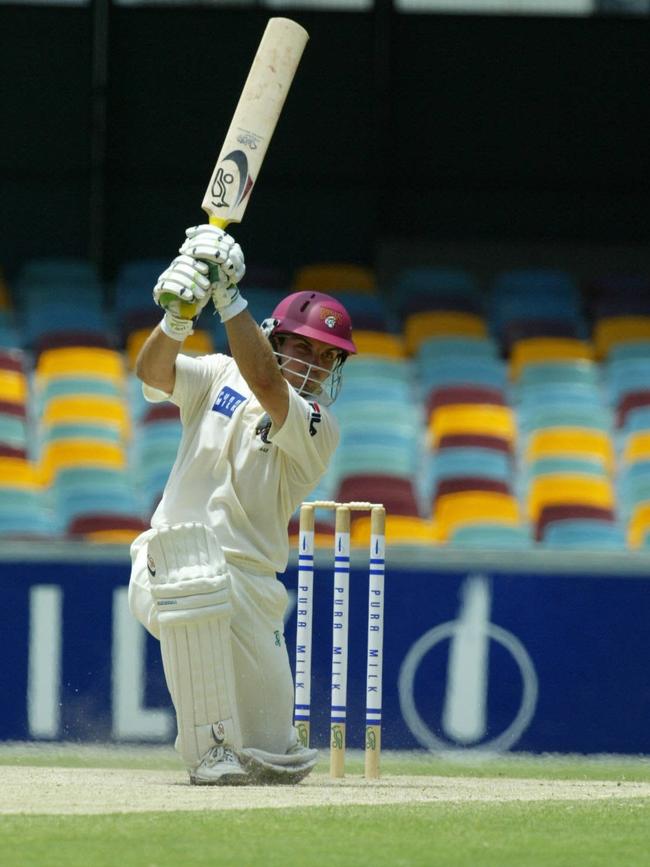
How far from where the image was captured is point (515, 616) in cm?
823

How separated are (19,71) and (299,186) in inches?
77.3

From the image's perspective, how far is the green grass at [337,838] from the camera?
4363 millimetres

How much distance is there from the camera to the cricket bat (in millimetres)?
5887

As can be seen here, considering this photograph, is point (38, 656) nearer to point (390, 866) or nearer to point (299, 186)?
point (390, 866)

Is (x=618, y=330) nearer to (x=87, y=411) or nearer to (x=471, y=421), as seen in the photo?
(x=471, y=421)

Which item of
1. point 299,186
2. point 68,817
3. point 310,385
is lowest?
point 68,817

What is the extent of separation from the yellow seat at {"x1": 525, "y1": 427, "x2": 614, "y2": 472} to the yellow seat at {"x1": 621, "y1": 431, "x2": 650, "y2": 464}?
100mm

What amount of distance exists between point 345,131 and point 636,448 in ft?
10.7

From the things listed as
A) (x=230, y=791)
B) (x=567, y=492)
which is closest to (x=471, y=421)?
(x=567, y=492)

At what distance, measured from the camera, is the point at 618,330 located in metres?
12.8

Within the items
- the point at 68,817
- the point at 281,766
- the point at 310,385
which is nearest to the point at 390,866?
the point at 68,817

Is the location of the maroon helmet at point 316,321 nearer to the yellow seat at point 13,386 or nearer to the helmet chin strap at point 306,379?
the helmet chin strap at point 306,379

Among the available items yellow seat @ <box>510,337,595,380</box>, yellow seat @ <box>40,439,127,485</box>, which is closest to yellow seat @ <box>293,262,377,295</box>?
yellow seat @ <box>510,337,595,380</box>

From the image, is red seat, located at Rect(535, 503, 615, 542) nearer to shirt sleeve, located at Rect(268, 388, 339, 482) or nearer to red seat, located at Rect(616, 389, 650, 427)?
red seat, located at Rect(616, 389, 650, 427)
